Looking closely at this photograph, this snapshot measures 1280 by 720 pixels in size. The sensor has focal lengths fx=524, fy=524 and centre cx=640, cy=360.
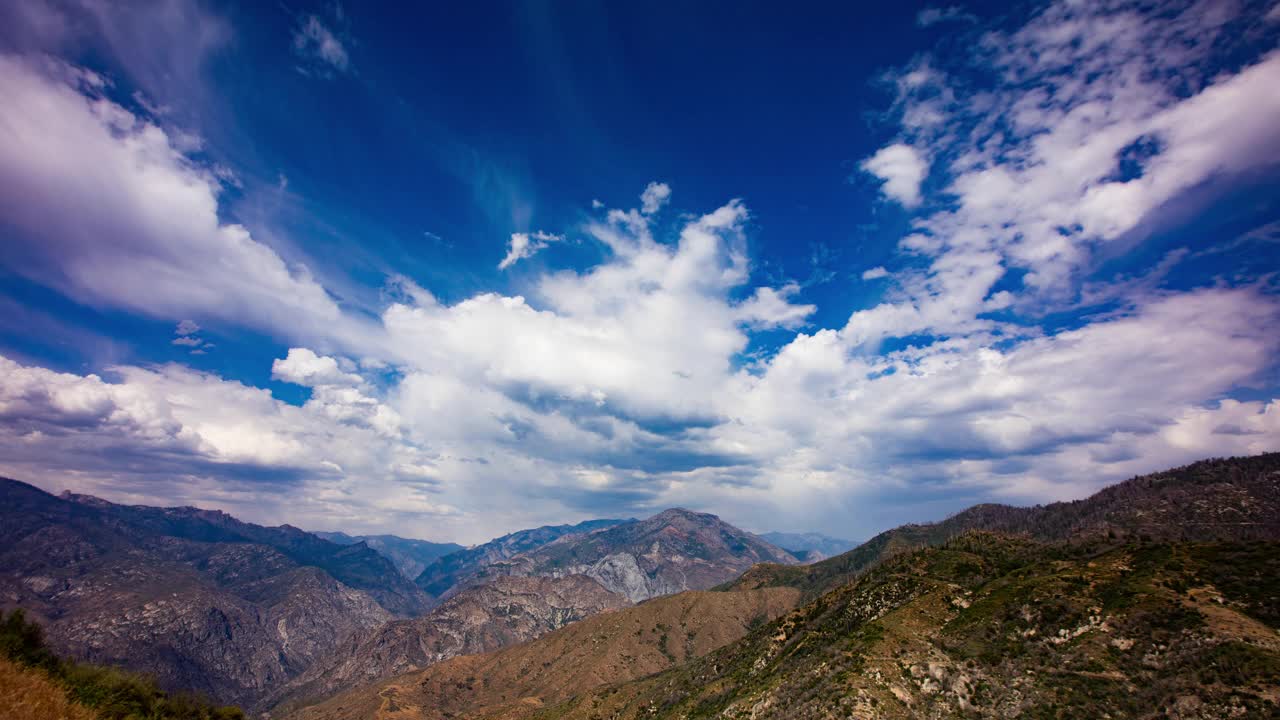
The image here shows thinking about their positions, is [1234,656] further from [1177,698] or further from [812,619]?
[812,619]

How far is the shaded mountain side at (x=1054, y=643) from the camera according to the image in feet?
195

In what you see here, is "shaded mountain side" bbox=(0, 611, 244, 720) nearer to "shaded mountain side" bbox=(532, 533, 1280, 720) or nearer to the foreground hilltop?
"shaded mountain side" bbox=(532, 533, 1280, 720)

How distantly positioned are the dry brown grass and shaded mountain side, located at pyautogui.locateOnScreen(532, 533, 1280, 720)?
273ft

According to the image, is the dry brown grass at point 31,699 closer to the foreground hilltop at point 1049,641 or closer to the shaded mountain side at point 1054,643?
the shaded mountain side at point 1054,643

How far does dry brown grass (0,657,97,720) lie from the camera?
1642 cm

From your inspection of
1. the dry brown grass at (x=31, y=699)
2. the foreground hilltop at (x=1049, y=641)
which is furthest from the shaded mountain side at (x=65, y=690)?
the foreground hilltop at (x=1049, y=641)

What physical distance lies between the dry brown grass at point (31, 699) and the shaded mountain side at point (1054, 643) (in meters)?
83.1

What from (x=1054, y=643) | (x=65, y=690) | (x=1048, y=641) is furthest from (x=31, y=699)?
(x=1048, y=641)

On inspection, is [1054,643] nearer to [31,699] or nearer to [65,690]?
[65,690]

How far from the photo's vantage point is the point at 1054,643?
7319 cm

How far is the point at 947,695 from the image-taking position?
74.9 m

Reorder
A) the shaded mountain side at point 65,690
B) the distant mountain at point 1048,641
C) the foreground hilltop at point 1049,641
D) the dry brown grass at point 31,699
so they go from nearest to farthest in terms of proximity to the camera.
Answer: the dry brown grass at point 31,699, the shaded mountain side at point 65,690, the foreground hilltop at point 1049,641, the distant mountain at point 1048,641

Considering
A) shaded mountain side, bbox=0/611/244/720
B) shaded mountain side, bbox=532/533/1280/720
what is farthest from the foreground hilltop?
shaded mountain side, bbox=0/611/244/720

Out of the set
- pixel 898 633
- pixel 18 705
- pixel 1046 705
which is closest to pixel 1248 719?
pixel 1046 705
